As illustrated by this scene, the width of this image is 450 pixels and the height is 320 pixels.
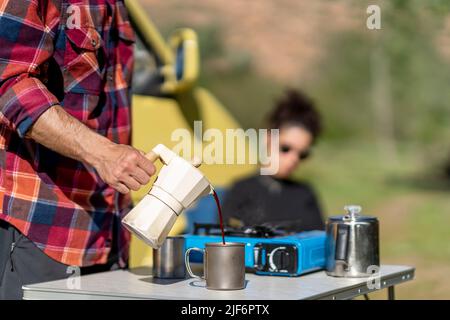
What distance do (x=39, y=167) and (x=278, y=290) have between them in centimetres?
78

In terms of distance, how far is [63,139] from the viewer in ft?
7.26

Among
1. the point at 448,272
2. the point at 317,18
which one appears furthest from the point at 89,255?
the point at 317,18

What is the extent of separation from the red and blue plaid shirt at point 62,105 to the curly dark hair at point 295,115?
2047 mm

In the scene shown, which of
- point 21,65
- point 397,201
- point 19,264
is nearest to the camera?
point 21,65

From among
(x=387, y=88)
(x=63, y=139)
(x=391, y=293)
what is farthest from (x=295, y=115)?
(x=387, y=88)

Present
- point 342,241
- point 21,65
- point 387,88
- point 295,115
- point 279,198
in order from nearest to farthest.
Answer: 1. point 21,65
2. point 342,241
3. point 279,198
4. point 295,115
5. point 387,88

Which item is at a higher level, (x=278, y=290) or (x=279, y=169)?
(x=279, y=169)

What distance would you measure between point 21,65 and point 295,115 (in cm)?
256

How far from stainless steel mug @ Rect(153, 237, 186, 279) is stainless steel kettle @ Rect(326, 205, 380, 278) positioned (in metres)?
0.45

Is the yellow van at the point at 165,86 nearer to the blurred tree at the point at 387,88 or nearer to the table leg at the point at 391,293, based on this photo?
the table leg at the point at 391,293

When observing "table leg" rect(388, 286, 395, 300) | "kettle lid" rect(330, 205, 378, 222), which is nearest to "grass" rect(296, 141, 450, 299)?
"table leg" rect(388, 286, 395, 300)

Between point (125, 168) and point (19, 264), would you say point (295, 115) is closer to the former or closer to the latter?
point (19, 264)

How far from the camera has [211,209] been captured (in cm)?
438
